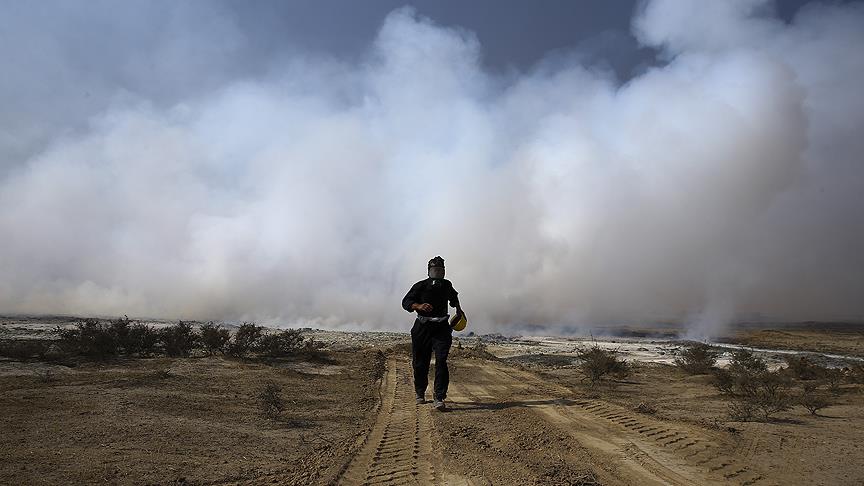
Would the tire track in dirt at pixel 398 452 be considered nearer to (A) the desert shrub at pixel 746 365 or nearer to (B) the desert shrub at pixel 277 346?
(B) the desert shrub at pixel 277 346

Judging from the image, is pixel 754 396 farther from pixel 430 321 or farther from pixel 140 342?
pixel 140 342

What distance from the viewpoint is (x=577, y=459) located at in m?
4.86

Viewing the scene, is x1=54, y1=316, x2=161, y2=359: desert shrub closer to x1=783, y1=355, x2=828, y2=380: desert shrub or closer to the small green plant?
the small green plant

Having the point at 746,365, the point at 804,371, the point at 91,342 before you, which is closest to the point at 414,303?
the point at 91,342

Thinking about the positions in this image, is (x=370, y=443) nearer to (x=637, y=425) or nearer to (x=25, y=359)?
(x=637, y=425)

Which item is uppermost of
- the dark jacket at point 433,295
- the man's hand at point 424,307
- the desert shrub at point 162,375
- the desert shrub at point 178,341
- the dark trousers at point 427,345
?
the dark jacket at point 433,295

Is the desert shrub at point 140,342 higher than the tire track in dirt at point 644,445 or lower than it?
higher

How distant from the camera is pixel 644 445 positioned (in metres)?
5.46

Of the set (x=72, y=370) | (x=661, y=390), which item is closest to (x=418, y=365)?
(x=661, y=390)

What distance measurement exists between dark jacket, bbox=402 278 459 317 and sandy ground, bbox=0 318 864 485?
1553mm

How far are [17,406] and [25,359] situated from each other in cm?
622

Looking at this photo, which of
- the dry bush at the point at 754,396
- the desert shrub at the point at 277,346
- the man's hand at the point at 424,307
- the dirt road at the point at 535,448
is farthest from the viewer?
the desert shrub at the point at 277,346

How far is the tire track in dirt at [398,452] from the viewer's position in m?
4.18

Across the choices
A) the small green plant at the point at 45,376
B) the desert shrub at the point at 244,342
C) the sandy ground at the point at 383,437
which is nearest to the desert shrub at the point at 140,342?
the desert shrub at the point at 244,342
